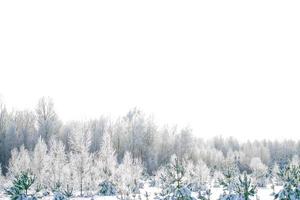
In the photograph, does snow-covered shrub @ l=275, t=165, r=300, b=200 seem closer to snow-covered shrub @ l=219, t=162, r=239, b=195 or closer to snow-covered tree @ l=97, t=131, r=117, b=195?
snow-covered shrub @ l=219, t=162, r=239, b=195

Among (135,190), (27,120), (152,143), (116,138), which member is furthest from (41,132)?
(135,190)

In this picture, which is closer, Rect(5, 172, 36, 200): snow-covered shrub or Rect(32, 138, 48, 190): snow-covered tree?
Rect(5, 172, 36, 200): snow-covered shrub

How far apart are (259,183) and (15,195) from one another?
4937 centimetres

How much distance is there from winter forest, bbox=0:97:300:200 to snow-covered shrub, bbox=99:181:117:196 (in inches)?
4.8

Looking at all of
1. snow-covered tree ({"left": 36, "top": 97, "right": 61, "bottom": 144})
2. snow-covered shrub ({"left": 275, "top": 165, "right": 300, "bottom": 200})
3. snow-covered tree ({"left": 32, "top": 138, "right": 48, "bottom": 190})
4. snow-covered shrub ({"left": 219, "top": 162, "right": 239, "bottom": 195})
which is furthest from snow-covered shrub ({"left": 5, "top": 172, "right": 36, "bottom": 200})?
snow-covered tree ({"left": 36, "top": 97, "right": 61, "bottom": 144})

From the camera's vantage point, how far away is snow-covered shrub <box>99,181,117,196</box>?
48.7m

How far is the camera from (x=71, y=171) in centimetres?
5103

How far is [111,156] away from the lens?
176 ft

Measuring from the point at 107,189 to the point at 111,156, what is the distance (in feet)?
18.8

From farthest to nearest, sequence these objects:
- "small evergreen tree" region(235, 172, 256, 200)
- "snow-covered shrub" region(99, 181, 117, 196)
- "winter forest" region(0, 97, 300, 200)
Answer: "winter forest" region(0, 97, 300, 200)
"snow-covered shrub" region(99, 181, 117, 196)
"small evergreen tree" region(235, 172, 256, 200)

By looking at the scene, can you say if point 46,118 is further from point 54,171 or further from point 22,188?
point 22,188

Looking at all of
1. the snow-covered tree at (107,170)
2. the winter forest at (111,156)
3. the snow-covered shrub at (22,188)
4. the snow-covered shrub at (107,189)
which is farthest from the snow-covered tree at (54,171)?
the snow-covered shrub at (22,188)

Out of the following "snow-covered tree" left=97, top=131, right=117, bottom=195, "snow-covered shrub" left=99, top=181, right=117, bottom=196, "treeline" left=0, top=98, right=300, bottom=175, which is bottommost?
"snow-covered shrub" left=99, top=181, right=117, bottom=196

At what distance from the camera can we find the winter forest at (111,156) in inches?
1991
